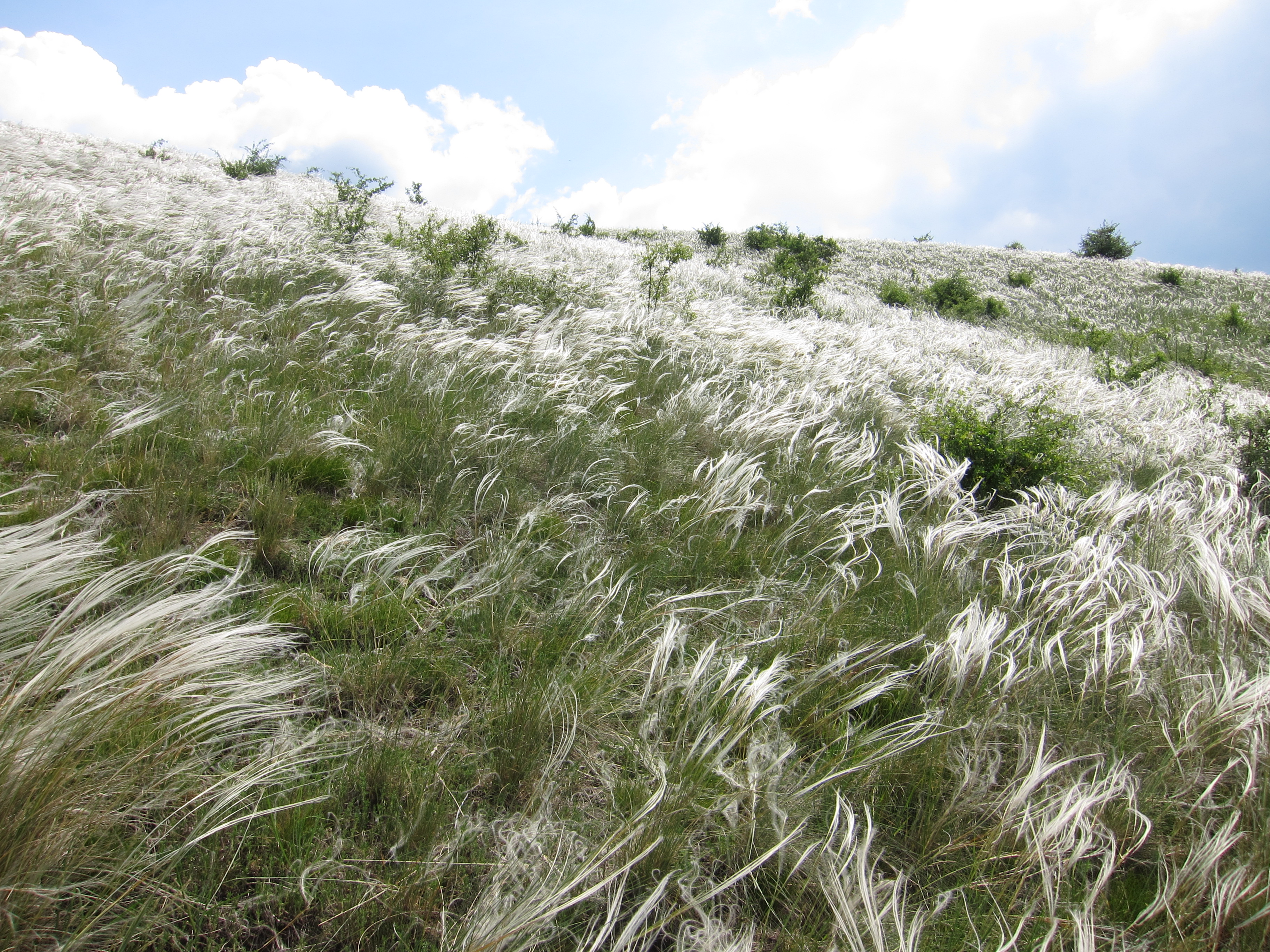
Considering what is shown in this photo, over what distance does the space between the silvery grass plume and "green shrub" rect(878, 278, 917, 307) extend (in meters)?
18.4

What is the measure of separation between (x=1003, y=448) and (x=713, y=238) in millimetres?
20832

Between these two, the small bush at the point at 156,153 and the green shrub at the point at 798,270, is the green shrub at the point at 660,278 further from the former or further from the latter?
the small bush at the point at 156,153

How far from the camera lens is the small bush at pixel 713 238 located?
74.4 ft

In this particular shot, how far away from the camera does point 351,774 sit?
1391 mm

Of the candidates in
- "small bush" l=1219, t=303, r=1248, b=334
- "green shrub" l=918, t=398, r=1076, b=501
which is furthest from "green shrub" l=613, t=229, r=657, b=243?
"small bush" l=1219, t=303, r=1248, b=334

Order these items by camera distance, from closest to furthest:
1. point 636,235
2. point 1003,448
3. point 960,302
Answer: point 1003,448, point 960,302, point 636,235

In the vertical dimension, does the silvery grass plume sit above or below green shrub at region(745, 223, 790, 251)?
below

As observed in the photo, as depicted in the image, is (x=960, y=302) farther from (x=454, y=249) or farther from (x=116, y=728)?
(x=116, y=728)

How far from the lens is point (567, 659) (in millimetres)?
1962

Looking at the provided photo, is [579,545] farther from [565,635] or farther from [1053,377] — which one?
[1053,377]

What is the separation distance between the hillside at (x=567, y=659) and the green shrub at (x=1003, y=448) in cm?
3

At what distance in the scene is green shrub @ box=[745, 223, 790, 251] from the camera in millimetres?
21641

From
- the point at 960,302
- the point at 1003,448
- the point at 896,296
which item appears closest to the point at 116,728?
the point at 1003,448

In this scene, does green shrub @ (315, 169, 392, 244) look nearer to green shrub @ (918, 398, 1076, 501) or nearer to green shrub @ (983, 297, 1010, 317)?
green shrub @ (918, 398, 1076, 501)
